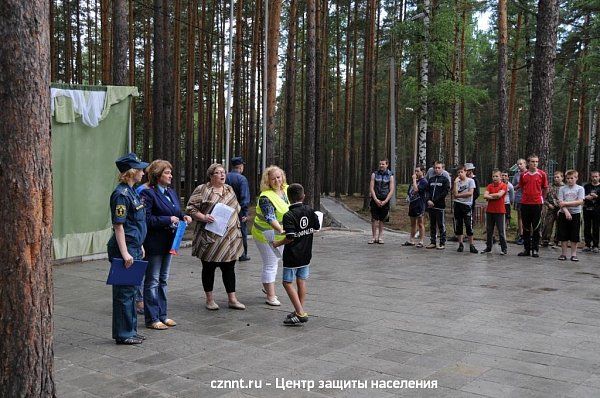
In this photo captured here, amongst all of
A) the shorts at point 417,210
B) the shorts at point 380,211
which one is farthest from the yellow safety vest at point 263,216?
the shorts at point 417,210

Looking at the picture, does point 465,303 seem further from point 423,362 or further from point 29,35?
point 29,35

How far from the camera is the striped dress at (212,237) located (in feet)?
22.0

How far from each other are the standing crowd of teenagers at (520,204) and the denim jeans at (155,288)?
7710mm

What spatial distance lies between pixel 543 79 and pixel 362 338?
10.3 m

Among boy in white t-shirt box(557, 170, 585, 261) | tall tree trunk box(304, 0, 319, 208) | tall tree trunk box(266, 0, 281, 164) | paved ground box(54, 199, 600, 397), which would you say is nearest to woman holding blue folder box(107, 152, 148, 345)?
paved ground box(54, 199, 600, 397)

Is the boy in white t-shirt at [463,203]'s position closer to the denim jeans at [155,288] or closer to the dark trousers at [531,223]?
the dark trousers at [531,223]

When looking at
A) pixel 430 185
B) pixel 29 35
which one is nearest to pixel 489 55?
pixel 430 185

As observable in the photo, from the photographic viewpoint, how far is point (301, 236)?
6117 millimetres

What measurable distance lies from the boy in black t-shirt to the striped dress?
782 mm

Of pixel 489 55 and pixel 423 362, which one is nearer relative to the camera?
pixel 423 362

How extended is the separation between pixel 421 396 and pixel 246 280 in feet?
17.0

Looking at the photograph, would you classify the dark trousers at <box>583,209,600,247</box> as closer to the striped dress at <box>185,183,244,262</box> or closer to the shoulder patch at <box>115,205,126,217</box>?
the striped dress at <box>185,183,244,262</box>

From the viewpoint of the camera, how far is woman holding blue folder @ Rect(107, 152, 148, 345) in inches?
213

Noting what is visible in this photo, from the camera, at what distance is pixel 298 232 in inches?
239
